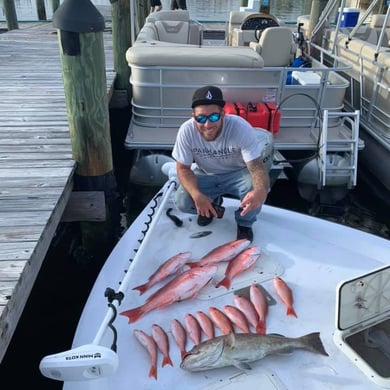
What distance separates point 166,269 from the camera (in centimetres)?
259

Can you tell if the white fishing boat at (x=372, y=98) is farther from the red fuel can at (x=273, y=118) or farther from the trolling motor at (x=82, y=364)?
the trolling motor at (x=82, y=364)

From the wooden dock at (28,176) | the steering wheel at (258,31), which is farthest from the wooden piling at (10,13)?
the steering wheel at (258,31)

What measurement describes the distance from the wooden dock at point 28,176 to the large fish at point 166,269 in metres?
0.64

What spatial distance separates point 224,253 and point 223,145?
0.78 meters

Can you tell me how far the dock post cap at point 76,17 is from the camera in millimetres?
2955

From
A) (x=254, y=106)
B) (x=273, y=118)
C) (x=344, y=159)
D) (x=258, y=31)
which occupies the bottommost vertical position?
(x=344, y=159)

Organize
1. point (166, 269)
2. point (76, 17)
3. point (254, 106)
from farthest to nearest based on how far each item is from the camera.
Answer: point (254, 106)
point (76, 17)
point (166, 269)

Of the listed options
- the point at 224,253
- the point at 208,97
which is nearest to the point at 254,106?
the point at 208,97

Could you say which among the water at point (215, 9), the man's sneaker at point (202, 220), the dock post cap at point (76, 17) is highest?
the dock post cap at point (76, 17)

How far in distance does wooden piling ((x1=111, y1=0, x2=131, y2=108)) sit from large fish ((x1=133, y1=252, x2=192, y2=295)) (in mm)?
4775

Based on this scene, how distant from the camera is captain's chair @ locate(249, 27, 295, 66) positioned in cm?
575

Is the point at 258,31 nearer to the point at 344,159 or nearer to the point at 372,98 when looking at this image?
the point at 372,98

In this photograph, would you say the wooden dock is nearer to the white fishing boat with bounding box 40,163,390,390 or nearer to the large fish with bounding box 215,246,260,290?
the white fishing boat with bounding box 40,163,390,390

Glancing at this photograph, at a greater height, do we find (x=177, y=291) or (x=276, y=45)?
(x=276, y=45)
